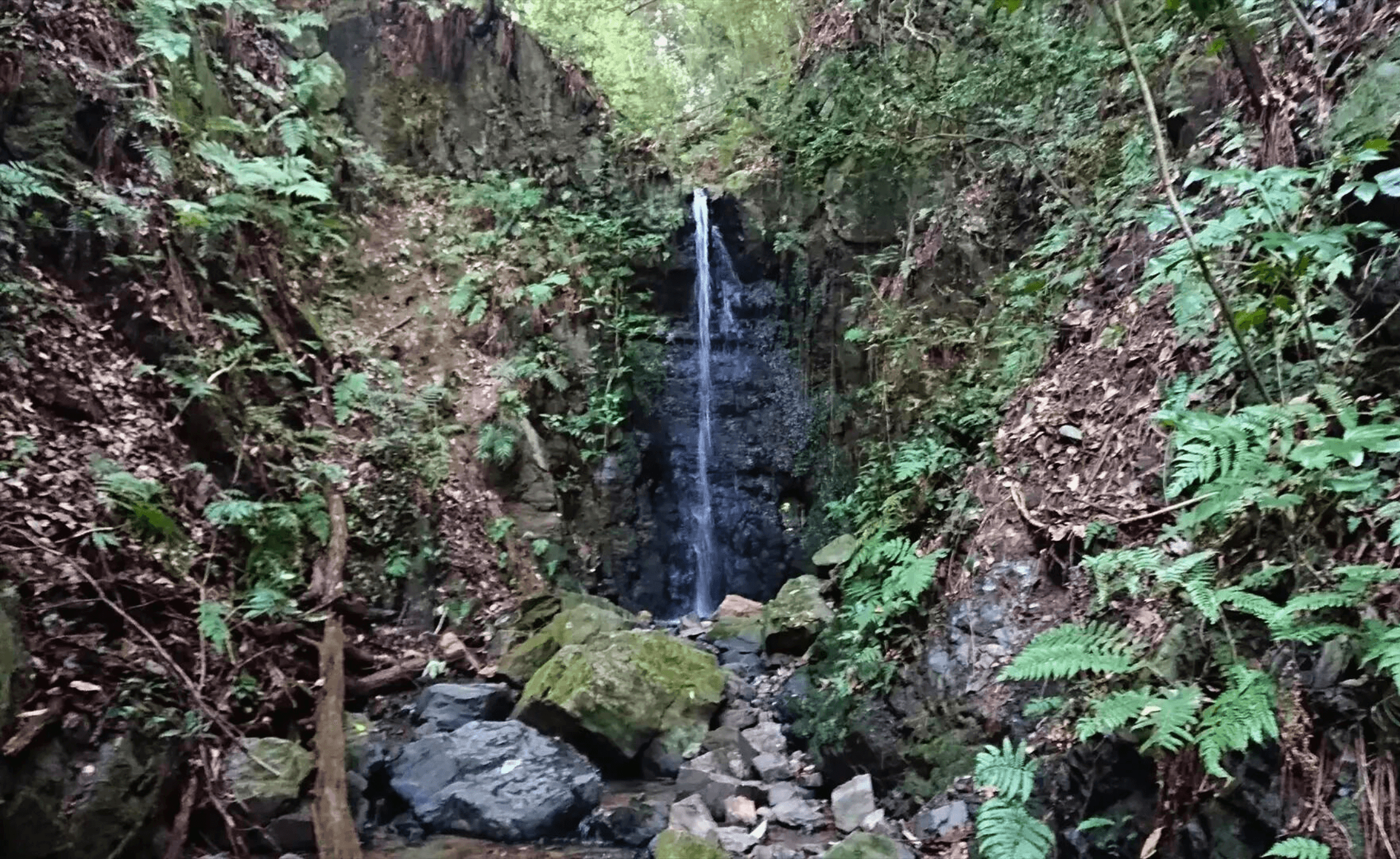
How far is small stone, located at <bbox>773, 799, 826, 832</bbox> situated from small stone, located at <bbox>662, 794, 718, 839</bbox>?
40 cm

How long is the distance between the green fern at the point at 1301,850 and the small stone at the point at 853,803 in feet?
7.63

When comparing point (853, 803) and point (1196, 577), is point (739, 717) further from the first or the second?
point (1196, 577)

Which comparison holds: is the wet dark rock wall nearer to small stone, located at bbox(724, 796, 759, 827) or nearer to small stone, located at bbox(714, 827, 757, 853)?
small stone, located at bbox(724, 796, 759, 827)

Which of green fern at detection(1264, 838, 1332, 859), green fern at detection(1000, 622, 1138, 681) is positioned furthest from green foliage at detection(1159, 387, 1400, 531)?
green fern at detection(1264, 838, 1332, 859)

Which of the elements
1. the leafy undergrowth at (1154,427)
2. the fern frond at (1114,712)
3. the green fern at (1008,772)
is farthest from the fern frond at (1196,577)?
the green fern at (1008,772)

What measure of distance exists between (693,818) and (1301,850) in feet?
9.94

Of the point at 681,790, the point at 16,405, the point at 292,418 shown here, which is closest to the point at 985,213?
the point at 681,790

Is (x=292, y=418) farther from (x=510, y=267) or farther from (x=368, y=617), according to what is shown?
(x=510, y=267)

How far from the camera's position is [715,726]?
589 cm

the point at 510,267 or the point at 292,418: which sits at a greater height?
the point at 510,267

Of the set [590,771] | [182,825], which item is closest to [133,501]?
[182,825]

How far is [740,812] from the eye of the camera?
4.70 metres

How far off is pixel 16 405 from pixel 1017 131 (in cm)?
791

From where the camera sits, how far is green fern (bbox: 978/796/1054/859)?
2941 millimetres
